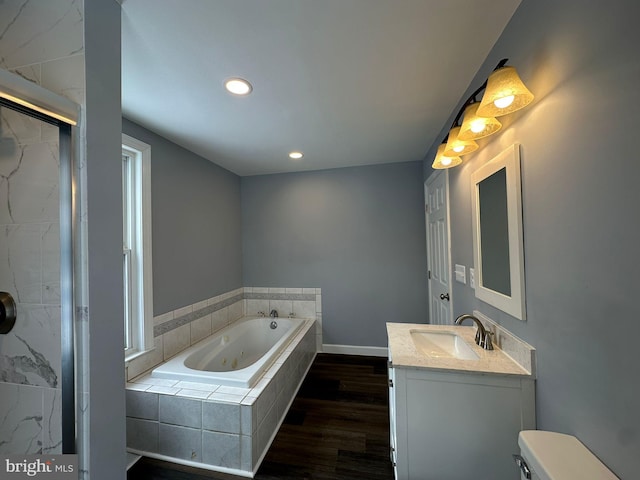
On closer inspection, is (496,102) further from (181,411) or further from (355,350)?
(355,350)

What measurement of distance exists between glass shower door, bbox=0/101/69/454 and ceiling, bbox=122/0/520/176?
2.16ft

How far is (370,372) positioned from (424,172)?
7.83ft

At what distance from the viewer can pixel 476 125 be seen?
1.19 m

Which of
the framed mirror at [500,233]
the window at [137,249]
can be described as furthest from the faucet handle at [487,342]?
the window at [137,249]

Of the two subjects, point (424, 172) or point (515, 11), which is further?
point (424, 172)

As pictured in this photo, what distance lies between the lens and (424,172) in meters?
2.96

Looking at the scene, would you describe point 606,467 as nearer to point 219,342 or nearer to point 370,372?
point 370,372

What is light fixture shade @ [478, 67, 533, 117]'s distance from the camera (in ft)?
2.98

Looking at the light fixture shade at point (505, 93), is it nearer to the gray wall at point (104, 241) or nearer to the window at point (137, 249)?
the gray wall at point (104, 241)

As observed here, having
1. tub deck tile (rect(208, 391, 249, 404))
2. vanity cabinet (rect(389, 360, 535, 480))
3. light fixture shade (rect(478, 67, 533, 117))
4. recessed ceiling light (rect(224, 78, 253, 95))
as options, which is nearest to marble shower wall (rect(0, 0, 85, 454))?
recessed ceiling light (rect(224, 78, 253, 95))

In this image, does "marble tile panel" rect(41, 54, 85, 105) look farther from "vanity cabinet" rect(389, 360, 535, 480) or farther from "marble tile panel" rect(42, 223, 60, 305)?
"vanity cabinet" rect(389, 360, 535, 480)

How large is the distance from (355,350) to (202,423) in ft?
6.60

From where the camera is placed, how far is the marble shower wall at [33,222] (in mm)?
843

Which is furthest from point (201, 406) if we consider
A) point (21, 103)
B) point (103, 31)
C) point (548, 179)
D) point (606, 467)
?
point (548, 179)
